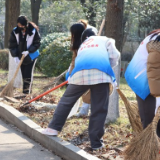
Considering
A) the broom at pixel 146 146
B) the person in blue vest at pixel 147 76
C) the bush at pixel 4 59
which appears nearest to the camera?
the broom at pixel 146 146

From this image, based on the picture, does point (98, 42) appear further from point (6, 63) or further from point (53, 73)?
point (6, 63)

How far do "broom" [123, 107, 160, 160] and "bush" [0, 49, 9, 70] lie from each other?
12.8m

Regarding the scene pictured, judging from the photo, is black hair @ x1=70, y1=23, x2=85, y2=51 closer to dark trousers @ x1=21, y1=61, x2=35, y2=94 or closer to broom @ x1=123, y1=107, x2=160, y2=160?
broom @ x1=123, y1=107, x2=160, y2=160

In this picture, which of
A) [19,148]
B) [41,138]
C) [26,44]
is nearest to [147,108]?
[41,138]

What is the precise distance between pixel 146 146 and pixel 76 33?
5.67 ft

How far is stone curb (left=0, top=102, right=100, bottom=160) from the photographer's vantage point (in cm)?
496

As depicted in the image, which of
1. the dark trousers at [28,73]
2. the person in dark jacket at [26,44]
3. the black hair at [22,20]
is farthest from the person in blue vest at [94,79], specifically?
the dark trousers at [28,73]

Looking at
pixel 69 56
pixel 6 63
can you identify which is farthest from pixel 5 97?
pixel 6 63

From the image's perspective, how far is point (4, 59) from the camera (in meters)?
17.2

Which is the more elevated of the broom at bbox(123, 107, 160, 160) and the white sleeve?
the white sleeve

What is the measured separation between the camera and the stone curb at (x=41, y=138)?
496cm

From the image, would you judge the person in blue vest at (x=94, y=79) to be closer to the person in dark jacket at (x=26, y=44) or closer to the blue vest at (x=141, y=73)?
the blue vest at (x=141, y=73)

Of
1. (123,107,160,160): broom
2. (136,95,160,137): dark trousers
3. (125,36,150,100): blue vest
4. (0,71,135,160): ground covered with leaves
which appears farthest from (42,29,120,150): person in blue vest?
(123,107,160,160): broom

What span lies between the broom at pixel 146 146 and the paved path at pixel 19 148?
→ 970mm
